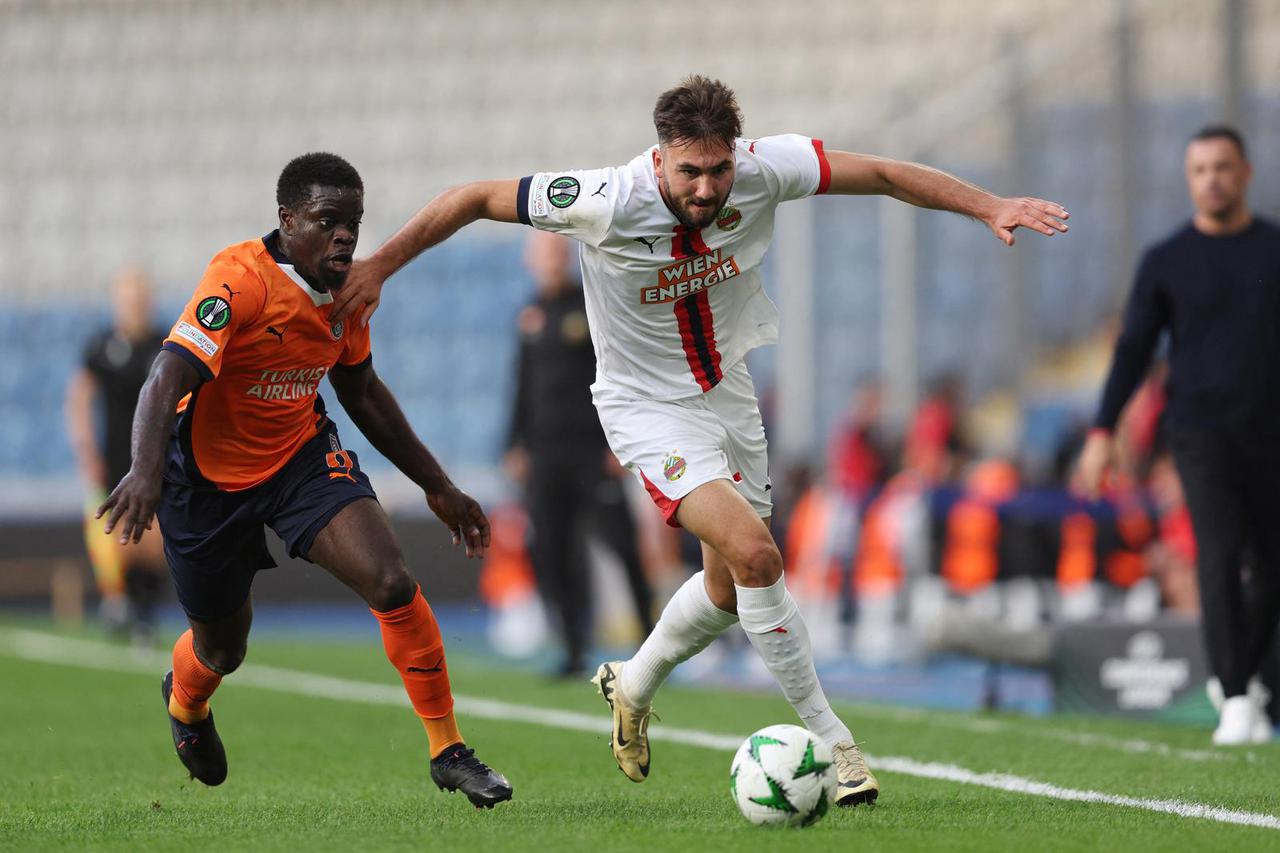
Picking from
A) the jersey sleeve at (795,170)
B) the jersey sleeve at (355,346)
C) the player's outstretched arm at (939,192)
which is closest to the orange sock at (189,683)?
the jersey sleeve at (355,346)

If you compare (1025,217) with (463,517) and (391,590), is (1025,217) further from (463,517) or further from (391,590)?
(391,590)

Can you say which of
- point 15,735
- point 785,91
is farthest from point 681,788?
point 785,91

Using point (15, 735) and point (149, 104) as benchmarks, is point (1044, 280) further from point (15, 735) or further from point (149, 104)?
point (149, 104)

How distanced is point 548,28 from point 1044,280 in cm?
1144

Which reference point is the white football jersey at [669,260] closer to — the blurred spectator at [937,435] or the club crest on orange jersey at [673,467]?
the club crest on orange jersey at [673,467]

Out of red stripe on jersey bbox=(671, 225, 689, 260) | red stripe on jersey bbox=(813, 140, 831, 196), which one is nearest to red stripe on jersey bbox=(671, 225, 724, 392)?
red stripe on jersey bbox=(671, 225, 689, 260)

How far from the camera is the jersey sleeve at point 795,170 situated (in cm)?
560

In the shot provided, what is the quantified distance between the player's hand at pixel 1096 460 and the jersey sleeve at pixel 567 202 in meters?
2.86

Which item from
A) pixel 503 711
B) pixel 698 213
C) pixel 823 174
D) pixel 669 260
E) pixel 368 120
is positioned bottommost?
pixel 503 711

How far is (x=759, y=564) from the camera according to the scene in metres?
5.34

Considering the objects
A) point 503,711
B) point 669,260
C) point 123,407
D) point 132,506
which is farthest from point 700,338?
point 123,407

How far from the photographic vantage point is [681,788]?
6059mm

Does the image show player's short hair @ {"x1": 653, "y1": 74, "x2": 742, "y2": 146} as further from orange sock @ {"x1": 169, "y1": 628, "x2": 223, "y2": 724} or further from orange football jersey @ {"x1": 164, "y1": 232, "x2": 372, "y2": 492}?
orange sock @ {"x1": 169, "y1": 628, "x2": 223, "y2": 724}

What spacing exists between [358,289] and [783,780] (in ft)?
5.79
